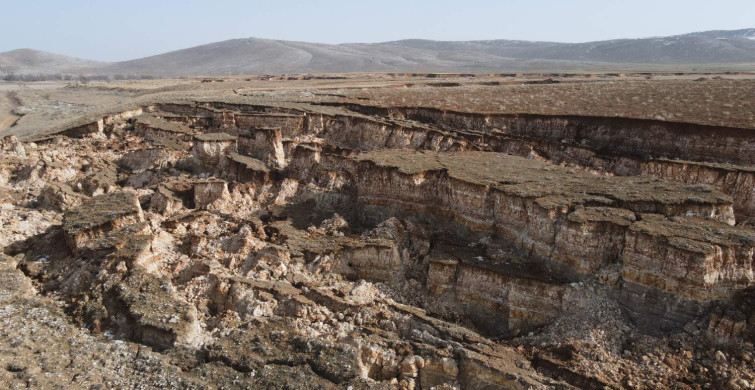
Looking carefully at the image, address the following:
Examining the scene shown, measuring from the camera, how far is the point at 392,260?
1527 centimetres

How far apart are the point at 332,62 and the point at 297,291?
523 ft

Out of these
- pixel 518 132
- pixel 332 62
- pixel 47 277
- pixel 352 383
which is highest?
pixel 332 62

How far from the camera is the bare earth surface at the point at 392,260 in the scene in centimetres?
1138

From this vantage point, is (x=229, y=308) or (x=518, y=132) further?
(x=518, y=132)

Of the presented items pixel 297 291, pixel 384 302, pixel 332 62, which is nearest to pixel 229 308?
pixel 297 291

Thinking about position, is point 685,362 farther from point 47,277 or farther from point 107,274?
point 47,277

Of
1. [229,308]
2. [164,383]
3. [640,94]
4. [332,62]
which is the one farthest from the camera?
[332,62]

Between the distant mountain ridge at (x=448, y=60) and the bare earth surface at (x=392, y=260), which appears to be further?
the distant mountain ridge at (x=448, y=60)

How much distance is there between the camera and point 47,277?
49.0 ft

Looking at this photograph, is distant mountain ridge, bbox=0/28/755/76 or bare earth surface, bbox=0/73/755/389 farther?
distant mountain ridge, bbox=0/28/755/76

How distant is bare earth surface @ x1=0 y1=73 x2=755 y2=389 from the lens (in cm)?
1138

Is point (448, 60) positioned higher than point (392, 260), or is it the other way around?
point (448, 60)

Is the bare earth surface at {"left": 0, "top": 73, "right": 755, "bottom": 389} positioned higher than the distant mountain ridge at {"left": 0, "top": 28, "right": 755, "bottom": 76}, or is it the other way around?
the distant mountain ridge at {"left": 0, "top": 28, "right": 755, "bottom": 76}

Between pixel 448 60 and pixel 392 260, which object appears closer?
pixel 392 260
